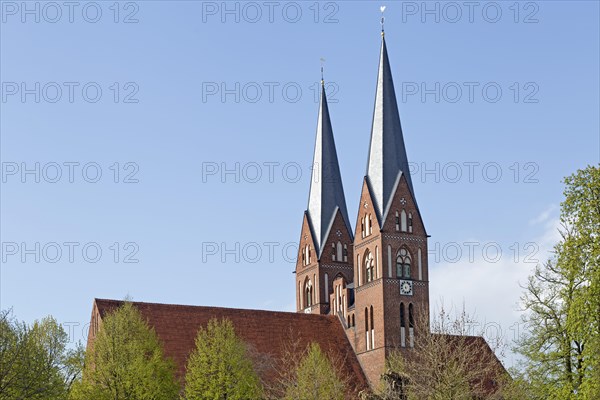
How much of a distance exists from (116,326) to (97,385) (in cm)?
354

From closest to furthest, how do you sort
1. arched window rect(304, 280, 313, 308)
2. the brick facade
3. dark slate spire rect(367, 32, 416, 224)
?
1. the brick facade
2. dark slate spire rect(367, 32, 416, 224)
3. arched window rect(304, 280, 313, 308)

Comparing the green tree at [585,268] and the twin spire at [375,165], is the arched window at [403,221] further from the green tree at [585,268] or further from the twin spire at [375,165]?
the green tree at [585,268]

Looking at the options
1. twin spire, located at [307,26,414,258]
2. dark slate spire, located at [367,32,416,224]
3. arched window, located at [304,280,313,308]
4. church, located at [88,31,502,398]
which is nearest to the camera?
church, located at [88,31,502,398]

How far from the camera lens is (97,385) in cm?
4750

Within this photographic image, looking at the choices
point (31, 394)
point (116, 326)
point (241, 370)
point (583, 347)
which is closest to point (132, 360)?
point (116, 326)

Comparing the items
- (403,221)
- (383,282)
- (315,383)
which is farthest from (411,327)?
(315,383)

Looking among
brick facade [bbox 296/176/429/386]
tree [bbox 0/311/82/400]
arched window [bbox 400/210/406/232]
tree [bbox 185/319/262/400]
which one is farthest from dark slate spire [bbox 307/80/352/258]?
tree [bbox 0/311/82/400]

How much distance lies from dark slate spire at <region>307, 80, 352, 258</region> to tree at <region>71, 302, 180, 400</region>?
25821 millimetres

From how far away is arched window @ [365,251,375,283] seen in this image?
219 feet

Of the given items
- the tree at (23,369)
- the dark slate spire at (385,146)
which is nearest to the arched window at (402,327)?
the dark slate spire at (385,146)

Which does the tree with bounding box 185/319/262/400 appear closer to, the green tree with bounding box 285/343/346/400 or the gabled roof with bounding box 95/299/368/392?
the green tree with bounding box 285/343/346/400

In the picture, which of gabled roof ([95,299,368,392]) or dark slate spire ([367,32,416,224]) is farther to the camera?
dark slate spire ([367,32,416,224])

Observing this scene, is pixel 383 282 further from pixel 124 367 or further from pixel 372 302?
pixel 124 367

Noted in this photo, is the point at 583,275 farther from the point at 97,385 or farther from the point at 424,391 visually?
the point at 97,385
